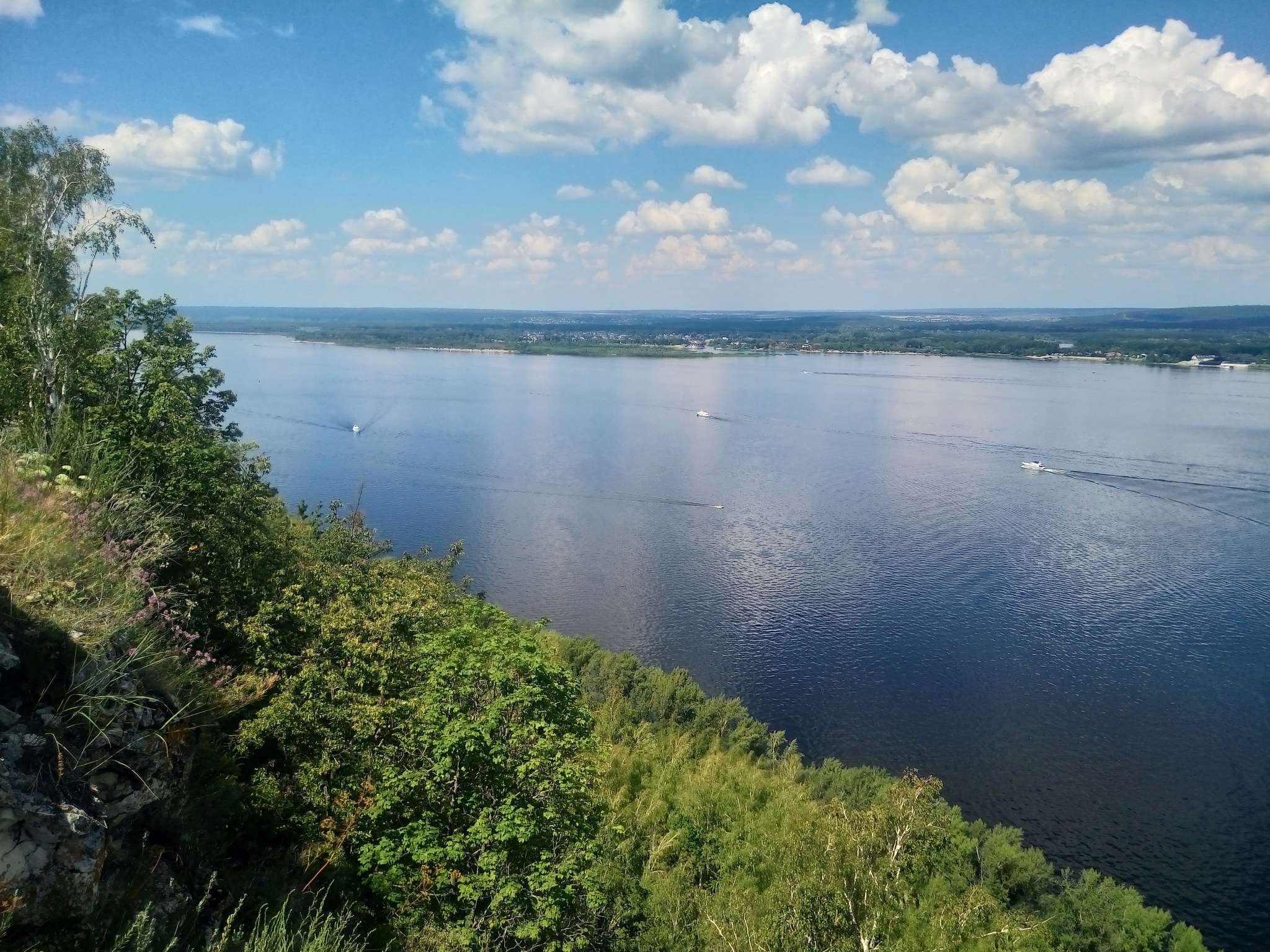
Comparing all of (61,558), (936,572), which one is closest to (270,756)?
(61,558)

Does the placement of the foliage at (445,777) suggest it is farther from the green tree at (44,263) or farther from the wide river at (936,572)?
the wide river at (936,572)

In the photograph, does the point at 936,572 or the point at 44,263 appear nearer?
the point at 44,263

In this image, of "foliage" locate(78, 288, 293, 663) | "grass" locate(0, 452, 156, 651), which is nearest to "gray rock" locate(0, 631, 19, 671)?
"grass" locate(0, 452, 156, 651)

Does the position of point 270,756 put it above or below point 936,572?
above

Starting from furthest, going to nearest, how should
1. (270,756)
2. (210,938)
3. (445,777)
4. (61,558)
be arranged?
(270,756)
(445,777)
(61,558)
(210,938)

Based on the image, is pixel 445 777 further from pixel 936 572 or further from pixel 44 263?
pixel 936 572

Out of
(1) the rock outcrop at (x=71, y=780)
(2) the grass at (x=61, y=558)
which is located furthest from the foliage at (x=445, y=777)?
(1) the rock outcrop at (x=71, y=780)

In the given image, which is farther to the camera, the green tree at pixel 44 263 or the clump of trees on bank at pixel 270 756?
the green tree at pixel 44 263

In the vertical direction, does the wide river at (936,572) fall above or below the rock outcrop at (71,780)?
below
